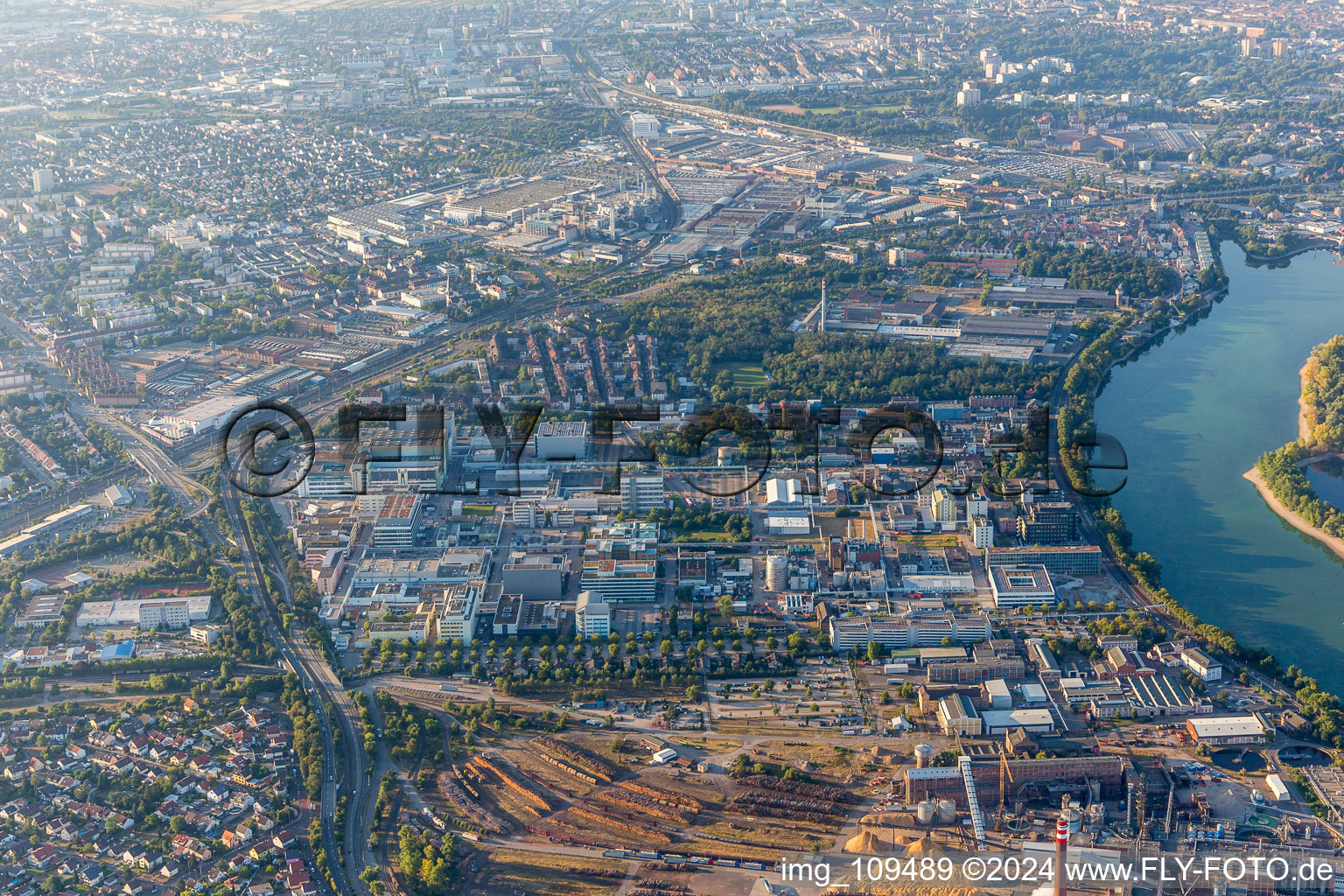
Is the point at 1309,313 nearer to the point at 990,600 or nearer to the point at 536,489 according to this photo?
the point at 990,600

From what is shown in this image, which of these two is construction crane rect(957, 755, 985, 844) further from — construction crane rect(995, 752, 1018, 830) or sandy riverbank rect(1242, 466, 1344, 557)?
sandy riverbank rect(1242, 466, 1344, 557)

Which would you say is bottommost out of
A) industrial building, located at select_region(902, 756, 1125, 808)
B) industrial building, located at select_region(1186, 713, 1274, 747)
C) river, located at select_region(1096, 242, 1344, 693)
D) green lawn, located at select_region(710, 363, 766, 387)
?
river, located at select_region(1096, 242, 1344, 693)

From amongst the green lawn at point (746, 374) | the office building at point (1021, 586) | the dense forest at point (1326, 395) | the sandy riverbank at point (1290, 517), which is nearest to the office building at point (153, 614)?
the office building at point (1021, 586)

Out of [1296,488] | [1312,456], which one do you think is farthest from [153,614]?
[1312,456]

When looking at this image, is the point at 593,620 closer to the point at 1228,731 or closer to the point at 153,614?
the point at 153,614

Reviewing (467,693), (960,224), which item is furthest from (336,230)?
(467,693)

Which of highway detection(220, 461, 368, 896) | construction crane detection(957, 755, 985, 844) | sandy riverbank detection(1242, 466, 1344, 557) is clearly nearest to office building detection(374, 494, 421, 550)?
highway detection(220, 461, 368, 896)
